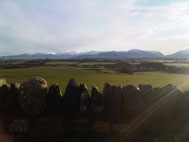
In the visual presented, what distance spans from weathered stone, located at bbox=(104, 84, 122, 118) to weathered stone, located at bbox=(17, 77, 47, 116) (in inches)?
63.5

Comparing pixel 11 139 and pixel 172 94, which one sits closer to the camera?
pixel 11 139

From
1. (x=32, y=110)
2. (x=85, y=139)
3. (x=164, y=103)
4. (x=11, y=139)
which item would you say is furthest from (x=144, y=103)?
(x=11, y=139)

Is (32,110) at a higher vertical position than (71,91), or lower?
lower

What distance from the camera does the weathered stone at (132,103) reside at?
355 cm

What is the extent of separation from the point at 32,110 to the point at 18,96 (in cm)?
49

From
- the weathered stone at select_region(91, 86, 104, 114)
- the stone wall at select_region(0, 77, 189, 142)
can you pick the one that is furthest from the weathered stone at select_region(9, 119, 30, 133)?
the weathered stone at select_region(91, 86, 104, 114)

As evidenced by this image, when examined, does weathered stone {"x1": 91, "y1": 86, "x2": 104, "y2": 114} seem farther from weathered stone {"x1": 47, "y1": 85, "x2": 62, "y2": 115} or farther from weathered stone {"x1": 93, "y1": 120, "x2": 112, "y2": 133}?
weathered stone {"x1": 47, "y1": 85, "x2": 62, "y2": 115}

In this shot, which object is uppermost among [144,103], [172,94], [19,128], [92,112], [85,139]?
[172,94]

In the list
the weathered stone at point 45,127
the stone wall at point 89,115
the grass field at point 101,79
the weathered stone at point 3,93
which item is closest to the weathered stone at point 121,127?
the stone wall at point 89,115

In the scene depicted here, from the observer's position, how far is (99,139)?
→ 11.3 ft

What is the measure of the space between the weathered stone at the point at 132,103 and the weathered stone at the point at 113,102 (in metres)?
0.14

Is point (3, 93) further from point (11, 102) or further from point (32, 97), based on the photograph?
point (32, 97)

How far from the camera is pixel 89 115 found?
3.62 meters

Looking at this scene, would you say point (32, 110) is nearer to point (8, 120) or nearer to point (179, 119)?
point (8, 120)
